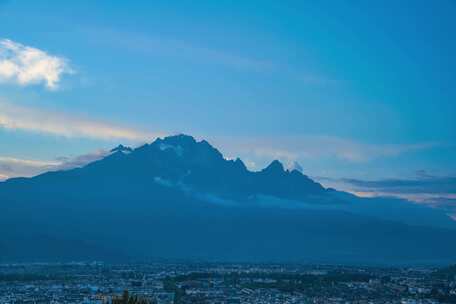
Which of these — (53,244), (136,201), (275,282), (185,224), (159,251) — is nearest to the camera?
(275,282)

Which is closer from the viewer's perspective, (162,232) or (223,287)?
(223,287)

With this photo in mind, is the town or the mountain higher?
the mountain

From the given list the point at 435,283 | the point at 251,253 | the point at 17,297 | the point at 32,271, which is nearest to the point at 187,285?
the point at 17,297

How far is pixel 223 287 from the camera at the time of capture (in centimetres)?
8125

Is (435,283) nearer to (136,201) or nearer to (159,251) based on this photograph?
(159,251)

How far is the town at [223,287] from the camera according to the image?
69.6m

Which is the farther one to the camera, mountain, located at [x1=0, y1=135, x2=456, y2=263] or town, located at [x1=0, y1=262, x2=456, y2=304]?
mountain, located at [x1=0, y1=135, x2=456, y2=263]

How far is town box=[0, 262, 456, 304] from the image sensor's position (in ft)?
228

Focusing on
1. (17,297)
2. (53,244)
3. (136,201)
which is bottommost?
(17,297)

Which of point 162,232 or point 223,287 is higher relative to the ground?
point 162,232

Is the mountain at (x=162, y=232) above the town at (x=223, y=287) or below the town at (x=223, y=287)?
above

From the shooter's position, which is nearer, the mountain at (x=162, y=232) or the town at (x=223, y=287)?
the town at (x=223, y=287)

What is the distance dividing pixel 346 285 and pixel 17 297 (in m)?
28.8

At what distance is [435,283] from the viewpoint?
83938mm
